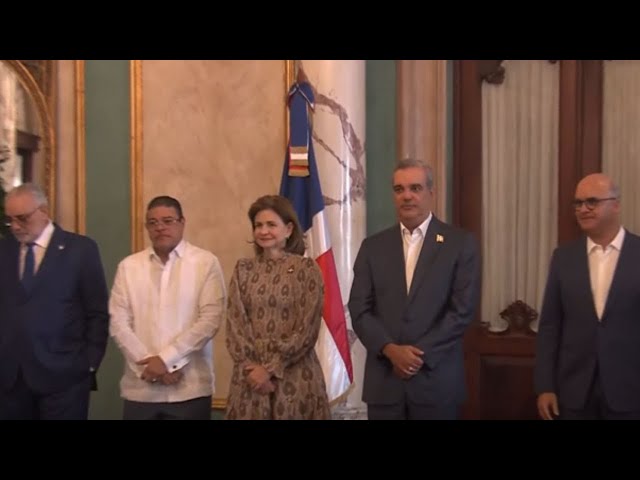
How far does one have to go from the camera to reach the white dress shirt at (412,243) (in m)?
3.07

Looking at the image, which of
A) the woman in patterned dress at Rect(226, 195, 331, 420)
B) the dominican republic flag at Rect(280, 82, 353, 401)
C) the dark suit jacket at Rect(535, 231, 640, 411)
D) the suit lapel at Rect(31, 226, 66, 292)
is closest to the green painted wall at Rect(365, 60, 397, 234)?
the dominican republic flag at Rect(280, 82, 353, 401)

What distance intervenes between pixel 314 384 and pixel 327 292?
1.09 m

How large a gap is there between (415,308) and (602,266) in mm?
730

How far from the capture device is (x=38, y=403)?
3.22 meters

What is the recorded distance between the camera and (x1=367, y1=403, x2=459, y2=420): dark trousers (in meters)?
2.91

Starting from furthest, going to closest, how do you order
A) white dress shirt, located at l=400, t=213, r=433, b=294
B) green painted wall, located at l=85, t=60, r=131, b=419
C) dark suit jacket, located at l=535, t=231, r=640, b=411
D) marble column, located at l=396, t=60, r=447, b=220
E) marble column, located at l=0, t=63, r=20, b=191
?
green painted wall, located at l=85, t=60, r=131, b=419 → marble column, located at l=0, t=63, r=20, b=191 → marble column, located at l=396, t=60, r=447, b=220 → white dress shirt, located at l=400, t=213, r=433, b=294 → dark suit jacket, located at l=535, t=231, r=640, b=411

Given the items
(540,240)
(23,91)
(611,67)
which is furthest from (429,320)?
(23,91)

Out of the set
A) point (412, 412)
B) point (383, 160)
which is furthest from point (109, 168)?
point (412, 412)

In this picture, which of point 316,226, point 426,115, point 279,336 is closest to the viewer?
point 279,336

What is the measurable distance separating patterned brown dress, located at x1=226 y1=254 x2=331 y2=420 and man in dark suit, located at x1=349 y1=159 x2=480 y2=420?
20 cm

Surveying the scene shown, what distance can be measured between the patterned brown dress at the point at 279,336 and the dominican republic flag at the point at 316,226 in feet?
3.34

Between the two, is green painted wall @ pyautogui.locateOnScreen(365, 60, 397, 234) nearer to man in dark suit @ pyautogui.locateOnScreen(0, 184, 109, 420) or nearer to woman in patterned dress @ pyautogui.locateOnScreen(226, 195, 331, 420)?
woman in patterned dress @ pyautogui.locateOnScreen(226, 195, 331, 420)

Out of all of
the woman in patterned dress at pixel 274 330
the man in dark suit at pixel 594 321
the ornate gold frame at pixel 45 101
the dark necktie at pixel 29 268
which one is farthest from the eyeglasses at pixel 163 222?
the ornate gold frame at pixel 45 101

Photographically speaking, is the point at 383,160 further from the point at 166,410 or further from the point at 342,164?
the point at 166,410
